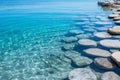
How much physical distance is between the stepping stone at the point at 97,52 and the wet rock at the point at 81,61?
488 millimetres

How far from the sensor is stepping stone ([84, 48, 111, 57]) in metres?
7.70

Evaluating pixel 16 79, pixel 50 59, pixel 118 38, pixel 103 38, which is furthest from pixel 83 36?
pixel 16 79

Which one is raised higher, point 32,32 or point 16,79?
point 32,32

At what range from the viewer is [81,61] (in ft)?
23.7

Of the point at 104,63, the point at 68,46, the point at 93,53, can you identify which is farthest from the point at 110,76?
the point at 68,46

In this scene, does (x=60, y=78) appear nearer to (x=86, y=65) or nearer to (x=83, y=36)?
(x=86, y=65)

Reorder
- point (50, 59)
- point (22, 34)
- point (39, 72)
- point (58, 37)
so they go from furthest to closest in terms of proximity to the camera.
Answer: point (22, 34) < point (58, 37) < point (50, 59) < point (39, 72)

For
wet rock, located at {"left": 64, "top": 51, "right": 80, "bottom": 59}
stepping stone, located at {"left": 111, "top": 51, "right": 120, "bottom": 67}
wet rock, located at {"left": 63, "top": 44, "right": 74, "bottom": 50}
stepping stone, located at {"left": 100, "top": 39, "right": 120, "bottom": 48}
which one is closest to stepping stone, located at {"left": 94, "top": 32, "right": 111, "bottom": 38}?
stepping stone, located at {"left": 100, "top": 39, "right": 120, "bottom": 48}

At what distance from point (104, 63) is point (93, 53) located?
984mm

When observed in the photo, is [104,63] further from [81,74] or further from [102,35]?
[102,35]

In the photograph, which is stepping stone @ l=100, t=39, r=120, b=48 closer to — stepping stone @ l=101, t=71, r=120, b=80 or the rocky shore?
the rocky shore

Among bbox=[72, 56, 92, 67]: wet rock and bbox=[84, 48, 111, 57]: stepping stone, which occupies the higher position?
bbox=[84, 48, 111, 57]: stepping stone

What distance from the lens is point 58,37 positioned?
10719 mm

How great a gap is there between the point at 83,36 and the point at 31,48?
2.87m
